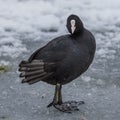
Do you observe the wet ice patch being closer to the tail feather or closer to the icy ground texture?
the icy ground texture

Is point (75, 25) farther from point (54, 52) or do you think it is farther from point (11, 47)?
point (11, 47)

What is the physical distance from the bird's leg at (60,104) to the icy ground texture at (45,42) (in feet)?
0.19

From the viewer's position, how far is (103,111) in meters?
6.37

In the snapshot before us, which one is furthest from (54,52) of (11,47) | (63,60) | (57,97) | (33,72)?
(11,47)

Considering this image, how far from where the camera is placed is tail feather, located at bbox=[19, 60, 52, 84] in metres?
6.11

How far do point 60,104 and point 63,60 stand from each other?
544mm

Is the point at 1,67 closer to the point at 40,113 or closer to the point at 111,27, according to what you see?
the point at 40,113

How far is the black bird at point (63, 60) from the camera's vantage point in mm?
6141

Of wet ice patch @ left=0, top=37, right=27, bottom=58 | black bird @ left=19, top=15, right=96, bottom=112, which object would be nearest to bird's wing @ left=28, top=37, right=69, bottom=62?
black bird @ left=19, top=15, right=96, bottom=112

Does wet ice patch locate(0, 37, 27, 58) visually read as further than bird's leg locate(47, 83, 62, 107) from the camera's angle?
Yes

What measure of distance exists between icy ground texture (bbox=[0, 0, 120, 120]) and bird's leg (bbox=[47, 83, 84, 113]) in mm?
58

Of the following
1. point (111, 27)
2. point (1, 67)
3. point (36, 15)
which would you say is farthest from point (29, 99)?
point (36, 15)

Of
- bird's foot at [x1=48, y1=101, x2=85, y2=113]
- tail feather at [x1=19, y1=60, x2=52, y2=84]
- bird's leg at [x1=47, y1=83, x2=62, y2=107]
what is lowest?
bird's foot at [x1=48, y1=101, x2=85, y2=113]

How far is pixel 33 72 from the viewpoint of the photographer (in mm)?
6129
